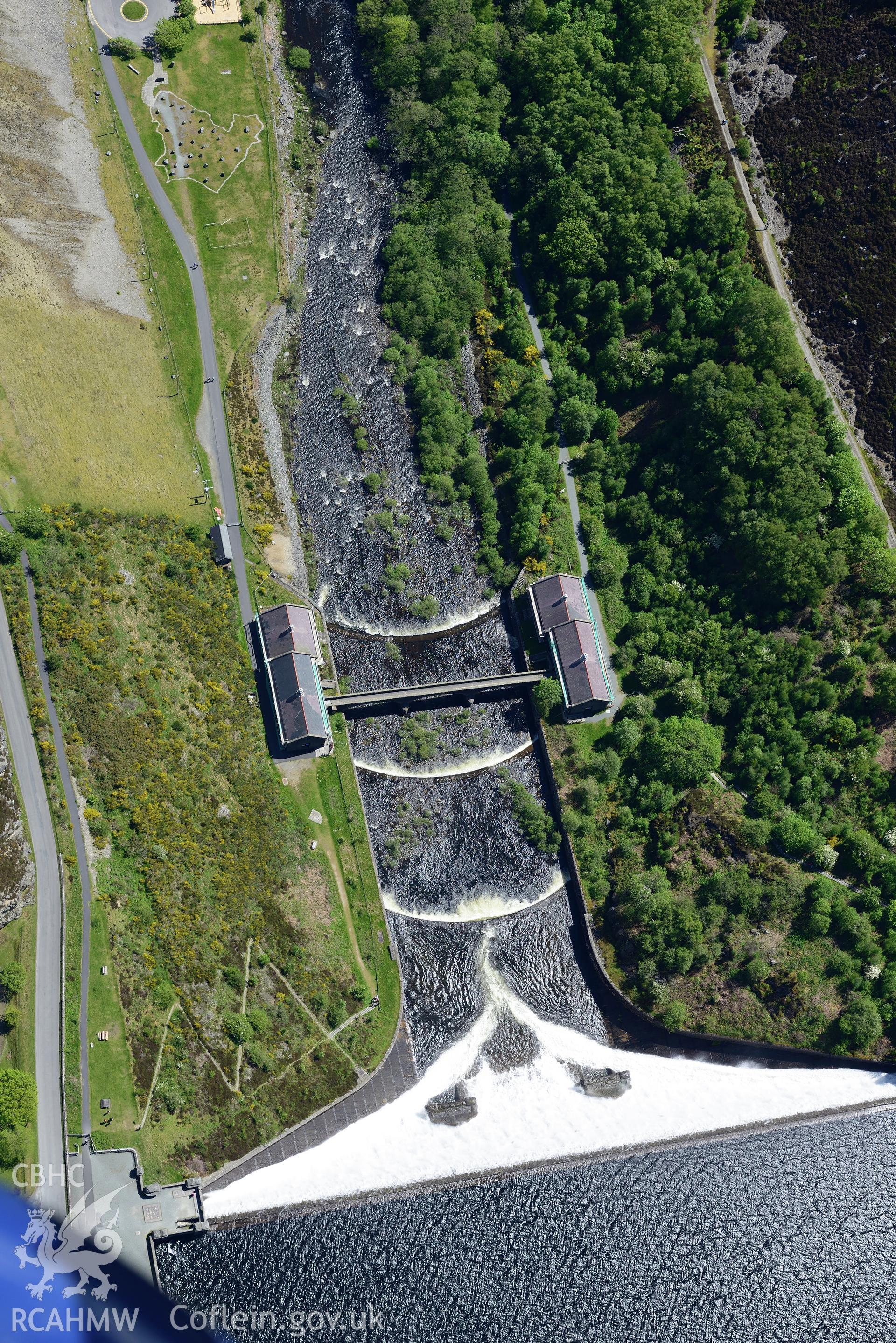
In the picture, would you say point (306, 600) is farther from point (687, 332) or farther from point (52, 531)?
point (687, 332)

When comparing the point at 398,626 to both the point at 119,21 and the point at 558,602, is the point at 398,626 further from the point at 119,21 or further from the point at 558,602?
the point at 119,21

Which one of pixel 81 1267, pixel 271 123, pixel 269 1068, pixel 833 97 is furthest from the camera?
pixel 271 123

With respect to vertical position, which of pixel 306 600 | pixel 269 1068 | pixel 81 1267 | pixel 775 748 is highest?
pixel 306 600

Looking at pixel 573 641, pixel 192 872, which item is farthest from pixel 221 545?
pixel 573 641

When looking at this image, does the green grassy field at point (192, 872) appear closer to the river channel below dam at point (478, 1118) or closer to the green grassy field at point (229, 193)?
the river channel below dam at point (478, 1118)

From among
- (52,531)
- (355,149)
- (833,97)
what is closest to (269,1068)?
(52,531)

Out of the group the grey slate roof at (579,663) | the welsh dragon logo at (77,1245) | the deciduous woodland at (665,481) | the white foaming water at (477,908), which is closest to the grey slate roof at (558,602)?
the grey slate roof at (579,663)

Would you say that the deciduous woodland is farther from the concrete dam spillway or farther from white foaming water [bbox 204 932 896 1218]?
white foaming water [bbox 204 932 896 1218]
